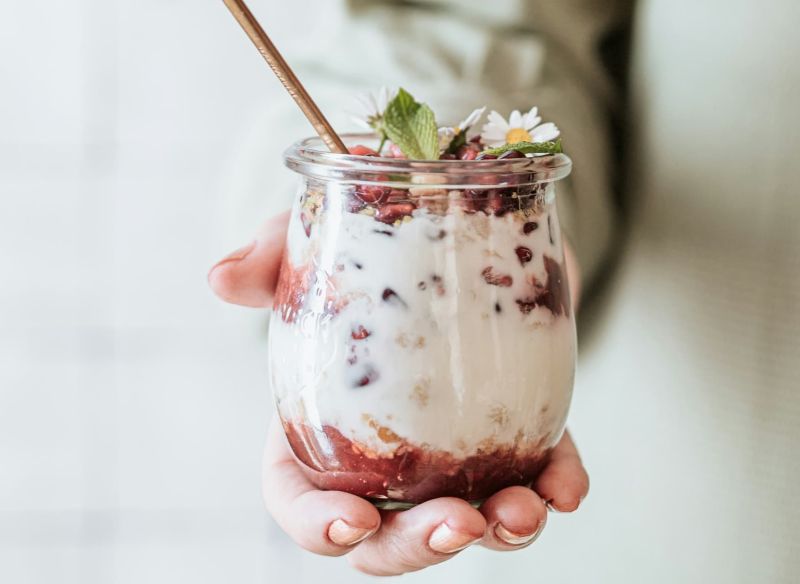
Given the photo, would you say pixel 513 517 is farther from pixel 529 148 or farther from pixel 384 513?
pixel 529 148

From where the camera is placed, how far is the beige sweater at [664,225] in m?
0.64

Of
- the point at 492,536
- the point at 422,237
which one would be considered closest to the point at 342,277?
the point at 422,237

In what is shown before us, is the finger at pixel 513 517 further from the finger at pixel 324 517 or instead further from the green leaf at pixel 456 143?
the green leaf at pixel 456 143

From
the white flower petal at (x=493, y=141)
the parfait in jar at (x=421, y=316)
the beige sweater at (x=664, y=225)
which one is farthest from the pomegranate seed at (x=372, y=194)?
the beige sweater at (x=664, y=225)

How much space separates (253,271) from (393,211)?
134 mm

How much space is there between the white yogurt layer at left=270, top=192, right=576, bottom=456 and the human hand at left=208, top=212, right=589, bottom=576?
35 millimetres

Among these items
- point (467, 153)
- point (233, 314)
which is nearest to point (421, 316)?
point (467, 153)

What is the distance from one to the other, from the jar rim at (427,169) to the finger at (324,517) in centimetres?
16

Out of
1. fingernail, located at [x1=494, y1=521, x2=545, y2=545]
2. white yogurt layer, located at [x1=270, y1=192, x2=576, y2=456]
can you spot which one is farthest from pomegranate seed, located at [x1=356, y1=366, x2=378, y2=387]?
fingernail, located at [x1=494, y1=521, x2=545, y2=545]

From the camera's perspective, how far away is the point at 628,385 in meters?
0.77

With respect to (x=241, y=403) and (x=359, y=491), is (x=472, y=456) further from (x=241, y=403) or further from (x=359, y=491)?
(x=241, y=403)

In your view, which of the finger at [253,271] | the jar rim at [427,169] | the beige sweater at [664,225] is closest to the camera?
the jar rim at [427,169]

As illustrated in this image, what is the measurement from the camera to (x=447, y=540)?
424 mm

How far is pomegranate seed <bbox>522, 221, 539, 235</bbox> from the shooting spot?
44cm
